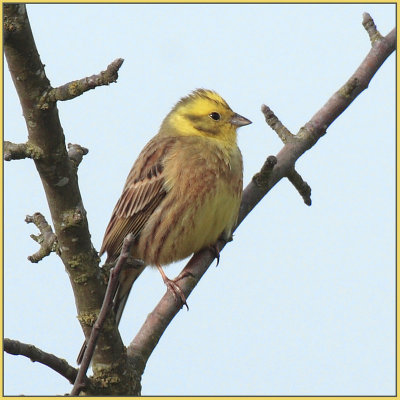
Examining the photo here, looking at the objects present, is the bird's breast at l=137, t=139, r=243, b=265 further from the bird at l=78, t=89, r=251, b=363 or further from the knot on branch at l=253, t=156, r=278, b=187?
the knot on branch at l=253, t=156, r=278, b=187

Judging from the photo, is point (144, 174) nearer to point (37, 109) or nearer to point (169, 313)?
point (169, 313)

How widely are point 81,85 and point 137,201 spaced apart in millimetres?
2852

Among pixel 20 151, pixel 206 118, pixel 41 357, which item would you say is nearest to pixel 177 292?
pixel 41 357

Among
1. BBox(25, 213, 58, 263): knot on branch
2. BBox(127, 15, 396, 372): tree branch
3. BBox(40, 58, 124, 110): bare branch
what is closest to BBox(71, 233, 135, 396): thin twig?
BBox(40, 58, 124, 110): bare branch

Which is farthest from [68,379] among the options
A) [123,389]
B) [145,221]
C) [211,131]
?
[211,131]

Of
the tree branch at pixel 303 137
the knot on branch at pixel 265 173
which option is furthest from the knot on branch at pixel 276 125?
the knot on branch at pixel 265 173

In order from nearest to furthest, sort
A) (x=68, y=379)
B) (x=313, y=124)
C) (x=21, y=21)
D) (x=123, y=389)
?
(x=21, y=21)
(x=68, y=379)
(x=123, y=389)
(x=313, y=124)

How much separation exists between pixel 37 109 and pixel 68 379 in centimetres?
142

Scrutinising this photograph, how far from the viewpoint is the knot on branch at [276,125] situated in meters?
5.72

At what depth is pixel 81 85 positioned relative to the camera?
3430 millimetres

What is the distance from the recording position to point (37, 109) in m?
3.60

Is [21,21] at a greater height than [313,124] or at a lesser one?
lesser

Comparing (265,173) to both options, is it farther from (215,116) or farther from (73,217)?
(73,217)

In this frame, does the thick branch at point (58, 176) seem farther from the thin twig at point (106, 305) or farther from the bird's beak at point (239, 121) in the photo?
the bird's beak at point (239, 121)
